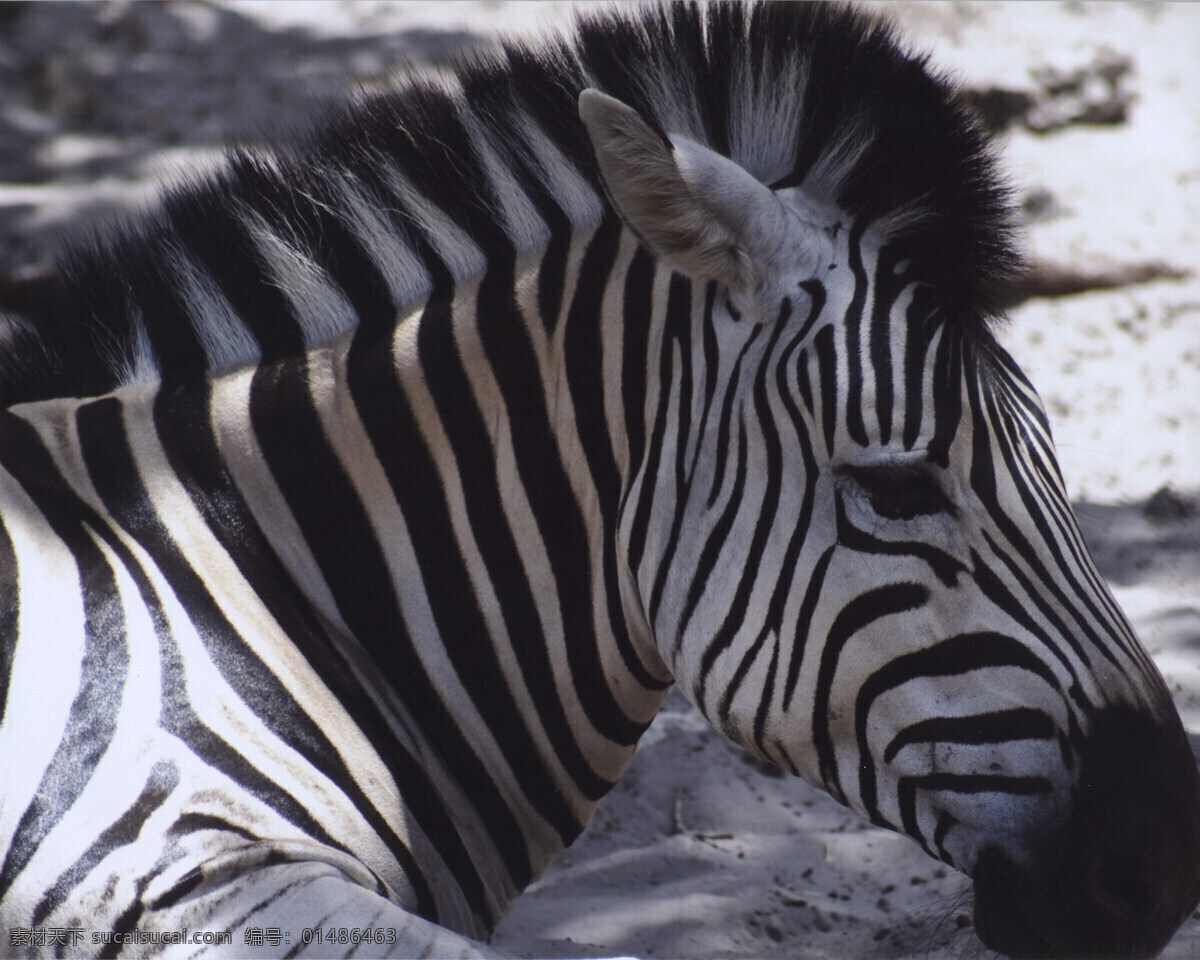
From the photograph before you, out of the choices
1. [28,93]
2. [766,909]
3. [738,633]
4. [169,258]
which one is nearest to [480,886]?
[738,633]

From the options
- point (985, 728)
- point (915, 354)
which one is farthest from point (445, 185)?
point (985, 728)

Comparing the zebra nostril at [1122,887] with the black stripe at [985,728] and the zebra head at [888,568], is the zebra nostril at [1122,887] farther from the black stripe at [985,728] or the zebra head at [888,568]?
the black stripe at [985,728]

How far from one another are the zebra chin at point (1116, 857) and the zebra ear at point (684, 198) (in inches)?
41.1

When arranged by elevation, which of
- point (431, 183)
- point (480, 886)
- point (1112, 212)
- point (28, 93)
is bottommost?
point (480, 886)

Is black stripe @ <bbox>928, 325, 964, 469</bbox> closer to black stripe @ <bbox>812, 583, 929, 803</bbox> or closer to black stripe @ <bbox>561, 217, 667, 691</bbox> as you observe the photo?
black stripe @ <bbox>812, 583, 929, 803</bbox>

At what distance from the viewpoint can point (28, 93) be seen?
6.65 m

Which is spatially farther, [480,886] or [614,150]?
[480,886]

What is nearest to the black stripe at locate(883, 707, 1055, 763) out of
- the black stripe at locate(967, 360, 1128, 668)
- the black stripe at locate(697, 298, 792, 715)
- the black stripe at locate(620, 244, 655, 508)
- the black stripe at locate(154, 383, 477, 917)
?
the black stripe at locate(967, 360, 1128, 668)

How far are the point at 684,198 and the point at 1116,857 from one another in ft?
4.44

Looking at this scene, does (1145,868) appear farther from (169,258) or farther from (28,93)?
(28,93)

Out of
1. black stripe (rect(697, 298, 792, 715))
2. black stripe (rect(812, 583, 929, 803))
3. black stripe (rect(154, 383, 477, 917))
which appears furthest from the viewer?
black stripe (rect(154, 383, 477, 917))

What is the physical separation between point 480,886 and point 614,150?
1.54m

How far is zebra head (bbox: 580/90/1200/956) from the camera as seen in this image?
1950 millimetres

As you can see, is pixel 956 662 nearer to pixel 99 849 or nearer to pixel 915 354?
pixel 915 354
